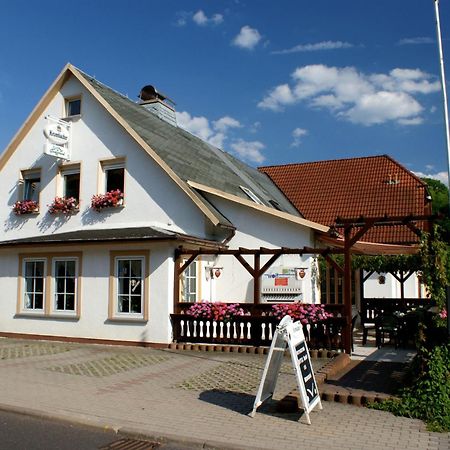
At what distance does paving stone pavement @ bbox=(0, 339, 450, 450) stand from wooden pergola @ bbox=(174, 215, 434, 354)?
A: 6.28ft

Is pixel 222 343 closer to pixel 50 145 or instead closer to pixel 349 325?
pixel 349 325

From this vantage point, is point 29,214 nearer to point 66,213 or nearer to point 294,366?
point 66,213

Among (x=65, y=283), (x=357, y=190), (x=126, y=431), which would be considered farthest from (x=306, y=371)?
(x=357, y=190)

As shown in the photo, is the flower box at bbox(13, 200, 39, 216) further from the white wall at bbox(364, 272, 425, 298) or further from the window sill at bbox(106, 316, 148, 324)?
the white wall at bbox(364, 272, 425, 298)

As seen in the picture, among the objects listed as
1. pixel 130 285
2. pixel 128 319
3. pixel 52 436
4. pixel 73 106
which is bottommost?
pixel 52 436

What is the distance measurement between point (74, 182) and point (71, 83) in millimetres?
3201

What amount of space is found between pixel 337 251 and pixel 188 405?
6.00m

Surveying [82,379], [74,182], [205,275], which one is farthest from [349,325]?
[74,182]

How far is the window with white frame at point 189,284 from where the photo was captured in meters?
15.1

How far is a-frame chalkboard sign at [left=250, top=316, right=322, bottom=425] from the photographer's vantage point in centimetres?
708

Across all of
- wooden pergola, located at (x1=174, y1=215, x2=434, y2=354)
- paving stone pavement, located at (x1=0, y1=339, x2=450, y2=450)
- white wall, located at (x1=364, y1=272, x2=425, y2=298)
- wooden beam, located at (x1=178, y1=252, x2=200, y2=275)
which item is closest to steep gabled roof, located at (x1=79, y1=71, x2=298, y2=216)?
wooden beam, located at (x1=178, y1=252, x2=200, y2=275)

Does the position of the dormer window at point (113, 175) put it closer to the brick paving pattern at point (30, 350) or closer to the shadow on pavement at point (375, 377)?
the brick paving pattern at point (30, 350)

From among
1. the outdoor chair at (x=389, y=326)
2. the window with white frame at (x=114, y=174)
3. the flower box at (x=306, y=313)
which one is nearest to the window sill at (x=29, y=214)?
the window with white frame at (x=114, y=174)

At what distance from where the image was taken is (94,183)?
16.6 metres
